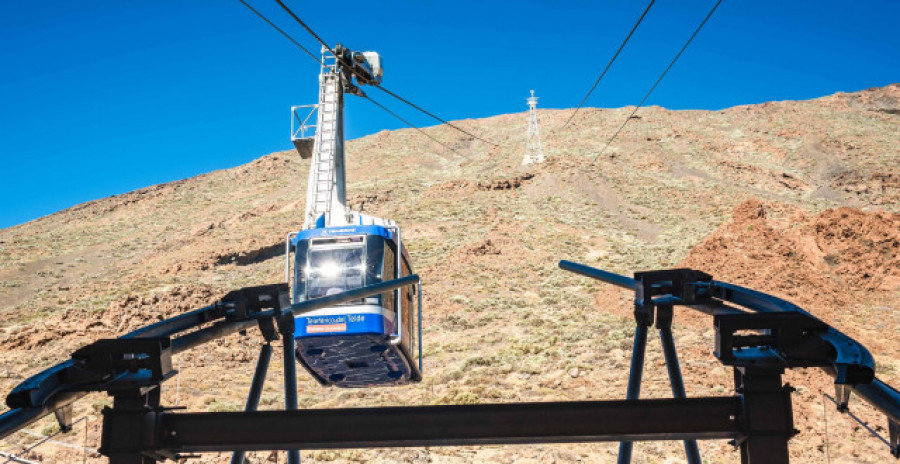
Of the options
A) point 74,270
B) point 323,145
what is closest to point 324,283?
point 323,145

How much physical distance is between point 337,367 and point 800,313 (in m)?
11.5

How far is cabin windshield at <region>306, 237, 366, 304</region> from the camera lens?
12281 mm

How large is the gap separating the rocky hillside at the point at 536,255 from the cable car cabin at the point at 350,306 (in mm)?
2692

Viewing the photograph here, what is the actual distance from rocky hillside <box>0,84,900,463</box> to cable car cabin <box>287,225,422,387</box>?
8.83 feet

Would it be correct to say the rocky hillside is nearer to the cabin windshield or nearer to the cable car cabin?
the cable car cabin

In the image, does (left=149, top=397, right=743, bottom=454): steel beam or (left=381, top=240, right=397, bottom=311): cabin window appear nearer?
(left=149, top=397, right=743, bottom=454): steel beam

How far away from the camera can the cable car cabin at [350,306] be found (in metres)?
11.5

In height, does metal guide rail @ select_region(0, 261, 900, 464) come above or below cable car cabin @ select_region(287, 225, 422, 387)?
below

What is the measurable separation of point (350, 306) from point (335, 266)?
3.88 ft

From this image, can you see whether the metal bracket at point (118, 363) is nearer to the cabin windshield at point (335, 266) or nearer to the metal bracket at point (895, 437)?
the metal bracket at point (895, 437)

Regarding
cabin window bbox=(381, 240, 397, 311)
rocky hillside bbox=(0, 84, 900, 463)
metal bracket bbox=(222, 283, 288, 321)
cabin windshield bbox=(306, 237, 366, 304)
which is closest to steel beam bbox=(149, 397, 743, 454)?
metal bracket bbox=(222, 283, 288, 321)

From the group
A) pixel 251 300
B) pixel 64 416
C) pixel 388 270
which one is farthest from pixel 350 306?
pixel 64 416

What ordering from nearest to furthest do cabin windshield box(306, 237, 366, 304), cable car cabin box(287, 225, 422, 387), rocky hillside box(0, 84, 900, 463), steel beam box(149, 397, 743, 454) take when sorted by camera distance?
steel beam box(149, 397, 743, 454)
cable car cabin box(287, 225, 422, 387)
cabin windshield box(306, 237, 366, 304)
rocky hillside box(0, 84, 900, 463)

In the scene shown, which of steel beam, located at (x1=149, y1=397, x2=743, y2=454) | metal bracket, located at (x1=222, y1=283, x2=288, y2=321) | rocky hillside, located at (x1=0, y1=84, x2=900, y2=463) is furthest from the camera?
rocky hillside, located at (x1=0, y1=84, x2=900, y2=463)
